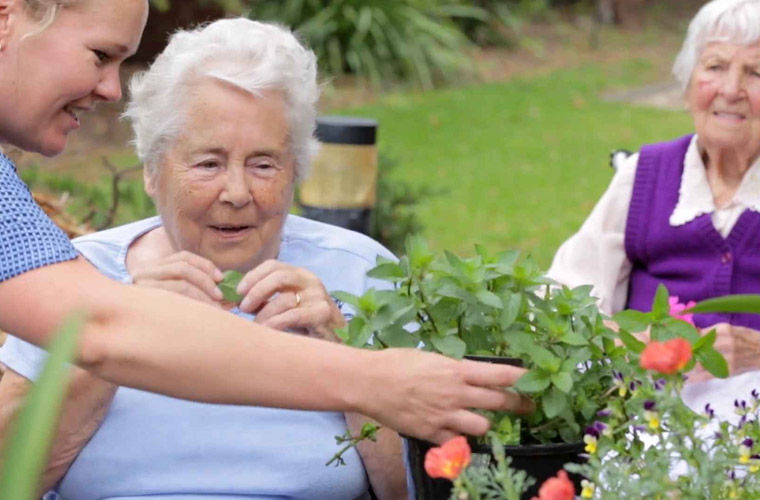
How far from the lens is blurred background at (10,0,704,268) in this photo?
927 centimetres

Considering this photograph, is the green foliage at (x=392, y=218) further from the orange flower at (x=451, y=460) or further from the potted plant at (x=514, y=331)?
the orange flower at (x=451, y=460)

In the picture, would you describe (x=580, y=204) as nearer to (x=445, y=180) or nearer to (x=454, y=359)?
(x=445, y=180)

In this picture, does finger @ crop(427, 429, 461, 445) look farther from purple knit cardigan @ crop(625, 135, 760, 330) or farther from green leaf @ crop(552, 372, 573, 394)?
purple knit cardigan @ crop(625, 135, 760, 330)

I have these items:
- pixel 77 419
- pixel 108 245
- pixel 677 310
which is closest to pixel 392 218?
pixel 108 245

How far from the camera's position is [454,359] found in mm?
1733

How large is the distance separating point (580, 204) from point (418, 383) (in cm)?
775

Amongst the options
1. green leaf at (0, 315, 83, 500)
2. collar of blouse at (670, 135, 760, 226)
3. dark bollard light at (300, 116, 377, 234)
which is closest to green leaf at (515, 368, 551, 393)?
green leaf at (0, 315, 83, 500)

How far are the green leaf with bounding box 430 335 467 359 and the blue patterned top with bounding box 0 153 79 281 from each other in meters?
0.54

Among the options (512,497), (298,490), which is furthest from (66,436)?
(512,497)

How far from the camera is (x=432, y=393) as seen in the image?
169 cm

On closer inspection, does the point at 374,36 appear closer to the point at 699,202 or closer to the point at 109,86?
the point at 699,202

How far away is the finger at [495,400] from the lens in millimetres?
1701

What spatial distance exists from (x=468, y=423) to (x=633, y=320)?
309 mm

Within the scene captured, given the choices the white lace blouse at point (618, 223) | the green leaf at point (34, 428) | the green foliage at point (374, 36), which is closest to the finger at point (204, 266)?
the green leaf at point (34, 428)
